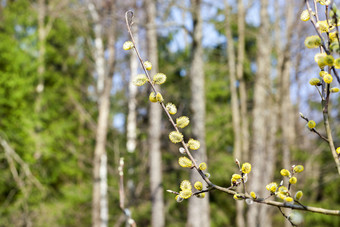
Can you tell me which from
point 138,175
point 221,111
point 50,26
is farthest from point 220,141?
point 50,26

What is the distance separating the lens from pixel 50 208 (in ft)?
22.5

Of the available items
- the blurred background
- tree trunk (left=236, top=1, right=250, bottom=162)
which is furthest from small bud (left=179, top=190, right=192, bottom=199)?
tree trunk (left=236, top=1, right=250, bottom=162)

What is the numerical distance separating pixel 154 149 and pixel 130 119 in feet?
6.15

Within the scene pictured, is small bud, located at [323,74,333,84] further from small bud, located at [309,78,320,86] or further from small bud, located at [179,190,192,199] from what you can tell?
small bud, located at [179,190,192,199]

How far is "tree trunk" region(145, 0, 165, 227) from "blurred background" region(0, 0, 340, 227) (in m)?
0.02

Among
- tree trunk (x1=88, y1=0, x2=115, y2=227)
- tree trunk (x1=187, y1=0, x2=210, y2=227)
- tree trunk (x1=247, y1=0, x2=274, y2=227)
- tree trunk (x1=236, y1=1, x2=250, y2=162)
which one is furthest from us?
tree trunk (x1=236, y1=1, x2=250, y2=162)

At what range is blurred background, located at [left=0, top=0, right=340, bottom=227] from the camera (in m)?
5.16

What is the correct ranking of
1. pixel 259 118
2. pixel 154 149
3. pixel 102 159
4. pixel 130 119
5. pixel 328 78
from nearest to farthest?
1. pixel 328 78
2. pixel 154 149
3. pixel 102 159
4. pixel 259 118
5. pixel 130 119

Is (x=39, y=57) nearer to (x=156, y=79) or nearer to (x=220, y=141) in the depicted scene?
(x=220, y=141)

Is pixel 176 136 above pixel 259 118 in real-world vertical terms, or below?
below

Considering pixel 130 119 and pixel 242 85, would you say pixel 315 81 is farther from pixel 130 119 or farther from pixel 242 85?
pixel 242 85

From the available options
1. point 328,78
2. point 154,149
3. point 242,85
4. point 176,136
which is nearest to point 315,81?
point 328,78

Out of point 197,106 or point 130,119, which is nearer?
point 197,106

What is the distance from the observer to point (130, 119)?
23.7 ft
